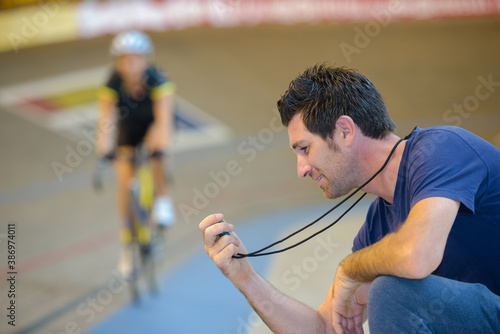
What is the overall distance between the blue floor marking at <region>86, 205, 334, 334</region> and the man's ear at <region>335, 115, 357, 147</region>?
1624 millimetres

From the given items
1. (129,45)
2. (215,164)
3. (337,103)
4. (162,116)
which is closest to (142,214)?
(162,116)

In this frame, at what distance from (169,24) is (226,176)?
664 centimetres

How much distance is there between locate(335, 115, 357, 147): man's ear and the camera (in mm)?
1620

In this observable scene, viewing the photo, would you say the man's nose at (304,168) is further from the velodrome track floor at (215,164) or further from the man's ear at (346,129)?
the velodrome track floor at (215,164)

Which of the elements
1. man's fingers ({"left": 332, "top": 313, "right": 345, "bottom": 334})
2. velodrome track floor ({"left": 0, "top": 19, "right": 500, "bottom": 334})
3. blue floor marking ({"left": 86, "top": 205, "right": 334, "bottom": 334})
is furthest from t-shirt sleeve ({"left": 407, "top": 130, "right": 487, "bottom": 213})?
blue floor marking ({"left": 86, "top": 205, "right": 334, "bottom": 334})

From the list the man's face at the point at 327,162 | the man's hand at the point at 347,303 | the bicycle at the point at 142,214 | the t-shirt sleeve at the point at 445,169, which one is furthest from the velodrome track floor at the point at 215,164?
the t-shirt sleeve at the point at 445,169

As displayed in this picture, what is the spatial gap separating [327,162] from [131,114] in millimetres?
3028

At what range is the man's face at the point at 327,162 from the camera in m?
1.65

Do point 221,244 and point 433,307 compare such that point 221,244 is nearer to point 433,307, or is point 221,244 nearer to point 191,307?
point 433,307

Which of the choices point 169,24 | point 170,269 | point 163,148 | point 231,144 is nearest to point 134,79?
point 163,148

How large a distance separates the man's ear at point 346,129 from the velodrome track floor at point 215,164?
1.51 meters

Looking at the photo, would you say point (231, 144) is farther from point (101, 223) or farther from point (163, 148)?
point (163, 148)

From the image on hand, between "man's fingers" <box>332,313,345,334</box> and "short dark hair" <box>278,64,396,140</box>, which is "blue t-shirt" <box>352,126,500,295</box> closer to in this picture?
"short dark hair" <box>278,64,396,140</box>

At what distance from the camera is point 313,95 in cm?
166
